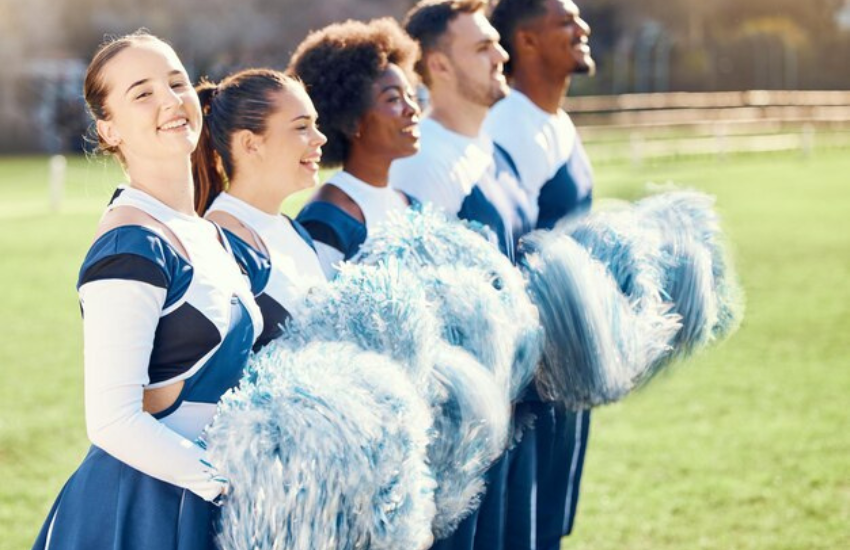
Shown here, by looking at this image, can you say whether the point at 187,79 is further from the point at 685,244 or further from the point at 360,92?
the point at 685,244

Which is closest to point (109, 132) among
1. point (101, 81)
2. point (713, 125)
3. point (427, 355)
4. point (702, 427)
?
point (101, 81)

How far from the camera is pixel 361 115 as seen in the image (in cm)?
302

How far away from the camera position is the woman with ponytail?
250cm

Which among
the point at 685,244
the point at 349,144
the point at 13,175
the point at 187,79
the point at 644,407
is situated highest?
the point at 187,79

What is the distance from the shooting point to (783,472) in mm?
4770

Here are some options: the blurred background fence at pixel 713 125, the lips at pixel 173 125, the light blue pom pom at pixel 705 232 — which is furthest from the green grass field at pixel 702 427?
the blurred background fence at pixel 713 125

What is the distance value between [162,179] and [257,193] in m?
0.41

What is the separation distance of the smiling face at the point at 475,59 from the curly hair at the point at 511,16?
0.47 metres

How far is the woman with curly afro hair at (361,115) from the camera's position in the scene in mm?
2986

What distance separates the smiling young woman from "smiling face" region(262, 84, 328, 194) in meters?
0.33

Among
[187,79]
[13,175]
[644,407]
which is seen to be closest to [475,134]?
[187,79]

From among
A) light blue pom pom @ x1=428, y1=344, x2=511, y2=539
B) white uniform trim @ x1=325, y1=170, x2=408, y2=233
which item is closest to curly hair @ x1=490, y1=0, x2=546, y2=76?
white uniform trim @ x1=325, y1=170, x2=408, y2=233

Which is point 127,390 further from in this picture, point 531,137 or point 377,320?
point 531,137

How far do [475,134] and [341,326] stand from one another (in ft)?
4.61
